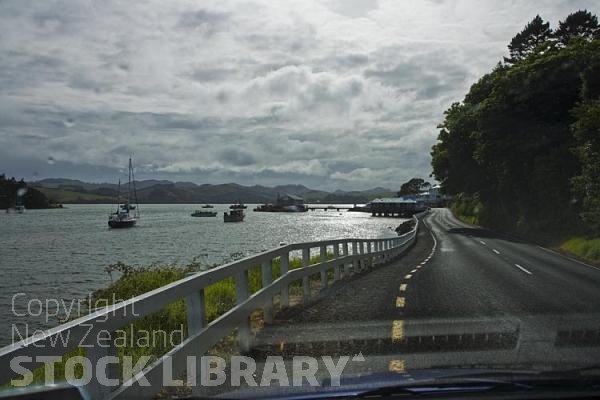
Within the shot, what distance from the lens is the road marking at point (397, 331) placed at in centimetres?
755

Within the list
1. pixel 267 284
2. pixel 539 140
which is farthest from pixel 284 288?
pixel 539 140

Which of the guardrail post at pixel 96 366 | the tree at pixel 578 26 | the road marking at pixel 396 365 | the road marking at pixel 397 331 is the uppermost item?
the tree at pixel 578 26

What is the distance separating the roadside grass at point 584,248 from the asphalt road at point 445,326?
13479 millimetres

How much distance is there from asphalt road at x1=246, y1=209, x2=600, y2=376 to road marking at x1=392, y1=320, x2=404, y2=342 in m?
0.01

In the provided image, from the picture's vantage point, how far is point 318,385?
500 centimetres

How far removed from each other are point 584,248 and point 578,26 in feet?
141

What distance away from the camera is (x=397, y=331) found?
8000 millimetres

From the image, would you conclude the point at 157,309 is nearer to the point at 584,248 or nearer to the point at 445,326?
the point at 445,326

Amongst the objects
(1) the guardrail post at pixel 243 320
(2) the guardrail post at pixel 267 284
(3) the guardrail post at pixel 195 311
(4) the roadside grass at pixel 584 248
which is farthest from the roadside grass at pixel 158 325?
(4) the roadside grass at pixel 584 248

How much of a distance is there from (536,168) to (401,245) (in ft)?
51.4

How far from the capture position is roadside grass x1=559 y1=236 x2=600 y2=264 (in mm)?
26547

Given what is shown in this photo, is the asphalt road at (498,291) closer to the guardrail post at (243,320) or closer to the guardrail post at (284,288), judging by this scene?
the guardrail post at (284,288)

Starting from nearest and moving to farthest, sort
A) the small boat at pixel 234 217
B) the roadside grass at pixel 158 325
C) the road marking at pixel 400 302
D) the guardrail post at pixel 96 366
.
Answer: the guardrail post at pixel 96 366 → the roadside grass at pixel 158 325 → the road marking at pixel 400 302 → the small boat at pixel 234 217

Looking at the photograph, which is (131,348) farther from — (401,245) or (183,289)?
(401,245)
